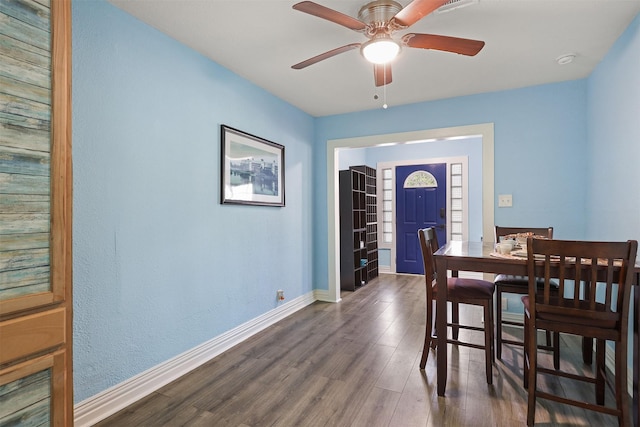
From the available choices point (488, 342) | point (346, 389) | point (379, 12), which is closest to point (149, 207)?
point (346, 389)

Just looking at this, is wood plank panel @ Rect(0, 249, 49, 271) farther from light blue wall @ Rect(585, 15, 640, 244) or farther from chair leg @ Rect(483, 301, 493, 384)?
light blue wall @ Rect(585, 15, 640, 244)

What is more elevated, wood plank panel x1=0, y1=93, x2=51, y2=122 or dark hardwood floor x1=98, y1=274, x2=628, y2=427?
wood plank panel x1=0, y1=93, x2=51, y2=122

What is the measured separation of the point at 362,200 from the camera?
518 cm

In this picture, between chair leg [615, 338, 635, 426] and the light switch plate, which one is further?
the light switch plate

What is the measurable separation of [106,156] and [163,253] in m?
0.70

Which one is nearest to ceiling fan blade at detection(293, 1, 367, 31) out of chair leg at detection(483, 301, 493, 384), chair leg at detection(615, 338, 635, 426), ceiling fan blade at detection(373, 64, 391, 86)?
ceiling fan blade at detection(373, 64, 391, 86)

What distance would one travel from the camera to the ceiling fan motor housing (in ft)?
5.90

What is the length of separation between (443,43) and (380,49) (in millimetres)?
355

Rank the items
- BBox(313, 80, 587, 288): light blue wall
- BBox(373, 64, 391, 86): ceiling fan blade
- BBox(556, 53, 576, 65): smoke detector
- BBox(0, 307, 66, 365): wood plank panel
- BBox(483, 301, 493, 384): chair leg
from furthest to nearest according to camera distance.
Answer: BBox(313, 80, 587, 288): light blue wall → BBox(556, 53, 576, 65): smoke detector → BBox(373, 64, 391, 86): ceiling fan blade → BBox(483, 301, 493, 384): chair leg → BBox(0, 307, 66, 365): wood plank panel

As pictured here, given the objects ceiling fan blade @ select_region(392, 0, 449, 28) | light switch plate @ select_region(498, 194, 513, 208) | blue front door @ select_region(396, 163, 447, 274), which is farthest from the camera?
blue front door @ select_region(396, 163, 447, 274)

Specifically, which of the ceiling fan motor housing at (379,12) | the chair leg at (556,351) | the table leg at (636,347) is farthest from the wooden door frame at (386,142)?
the ceiling fan motor housing at (379,12)

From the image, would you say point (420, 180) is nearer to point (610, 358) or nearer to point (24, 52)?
point (610, 358)

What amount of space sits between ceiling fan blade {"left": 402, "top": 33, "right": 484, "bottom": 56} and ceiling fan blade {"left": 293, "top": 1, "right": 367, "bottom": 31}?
0.30m

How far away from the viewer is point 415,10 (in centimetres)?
155
